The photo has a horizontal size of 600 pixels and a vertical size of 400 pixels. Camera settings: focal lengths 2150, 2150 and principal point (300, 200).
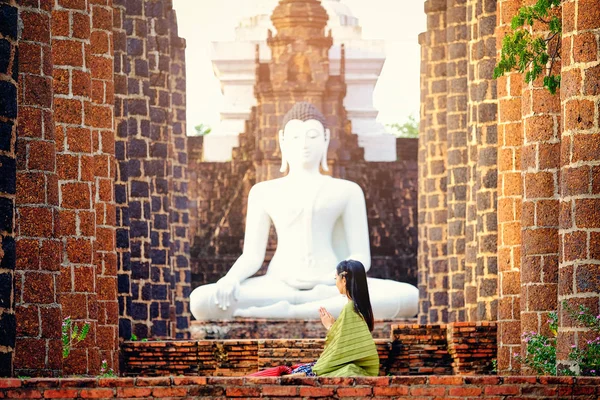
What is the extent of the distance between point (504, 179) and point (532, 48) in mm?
1972

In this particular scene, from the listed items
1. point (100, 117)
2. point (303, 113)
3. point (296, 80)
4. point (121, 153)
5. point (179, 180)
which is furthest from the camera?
point (296, 80)

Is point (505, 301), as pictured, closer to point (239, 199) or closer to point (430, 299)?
point (430, 299)

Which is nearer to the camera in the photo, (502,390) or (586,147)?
(502,390)

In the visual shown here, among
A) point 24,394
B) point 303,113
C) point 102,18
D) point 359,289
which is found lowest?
point 24,394

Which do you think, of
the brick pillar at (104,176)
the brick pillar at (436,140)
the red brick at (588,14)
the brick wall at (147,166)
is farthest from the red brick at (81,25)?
the brick pillar at (436,140)

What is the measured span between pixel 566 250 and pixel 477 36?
6820mm

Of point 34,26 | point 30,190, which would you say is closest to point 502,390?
point 30,190

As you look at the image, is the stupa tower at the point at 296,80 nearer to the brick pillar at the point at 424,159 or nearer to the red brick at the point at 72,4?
the brick pillar at the point at 424,159

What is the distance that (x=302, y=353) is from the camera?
61.8 ft

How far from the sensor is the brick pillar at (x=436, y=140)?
78.0ft

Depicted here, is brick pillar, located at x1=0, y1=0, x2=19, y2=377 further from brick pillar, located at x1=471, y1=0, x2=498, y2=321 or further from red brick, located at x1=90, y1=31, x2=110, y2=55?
brick pillar, located at x1=471, y1=0, x2=498, y2=321

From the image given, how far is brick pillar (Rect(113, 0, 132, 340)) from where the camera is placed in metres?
20.3

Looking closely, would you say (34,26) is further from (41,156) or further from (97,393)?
(97,393)

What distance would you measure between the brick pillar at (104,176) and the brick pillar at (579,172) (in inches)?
177
